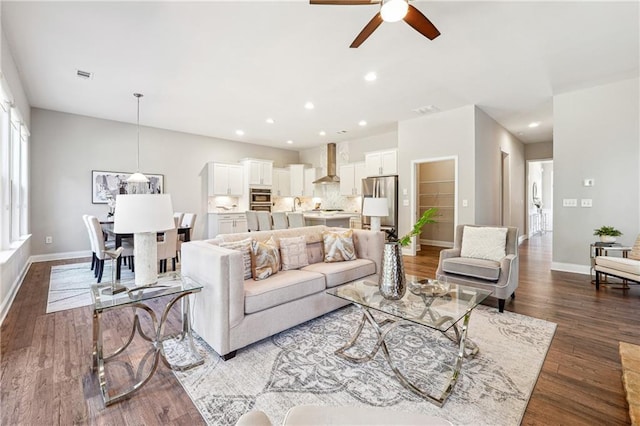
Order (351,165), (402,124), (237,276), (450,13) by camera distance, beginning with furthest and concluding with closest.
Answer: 1. (351,165)
2. (402,124)
3. (450,13)
4. (237,276)

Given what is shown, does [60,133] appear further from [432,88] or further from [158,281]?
[432,88]

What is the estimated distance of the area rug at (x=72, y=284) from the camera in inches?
130

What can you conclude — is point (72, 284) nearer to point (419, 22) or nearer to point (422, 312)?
point (422, 312)

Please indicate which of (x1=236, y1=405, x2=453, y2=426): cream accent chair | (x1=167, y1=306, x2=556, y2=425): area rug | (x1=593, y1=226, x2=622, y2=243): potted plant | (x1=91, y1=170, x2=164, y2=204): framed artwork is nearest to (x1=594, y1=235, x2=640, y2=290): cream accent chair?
(x1=593, y1=226, x2=622, y2=243): potted plant

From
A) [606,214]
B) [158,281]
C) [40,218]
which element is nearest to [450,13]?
[158,281]

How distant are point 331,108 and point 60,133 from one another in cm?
548

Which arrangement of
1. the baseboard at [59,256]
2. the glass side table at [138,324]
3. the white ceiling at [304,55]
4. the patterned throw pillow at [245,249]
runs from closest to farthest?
1. the glass side table at [138,324]
2. the patterned throw pillow at [245,249]
3. the white ceiling at [304,55]
4. the baseboard at [59,256]

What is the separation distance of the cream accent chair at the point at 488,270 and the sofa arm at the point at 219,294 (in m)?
2.44

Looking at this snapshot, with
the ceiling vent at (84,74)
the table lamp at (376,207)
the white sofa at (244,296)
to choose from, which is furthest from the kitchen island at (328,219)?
the ceiling vent at (84,74)

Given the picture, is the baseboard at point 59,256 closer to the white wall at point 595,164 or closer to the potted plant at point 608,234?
the white wall at point 595,164

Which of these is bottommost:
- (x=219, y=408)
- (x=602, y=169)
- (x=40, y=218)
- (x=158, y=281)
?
(x=219, y=408)

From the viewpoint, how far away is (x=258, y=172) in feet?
27.5

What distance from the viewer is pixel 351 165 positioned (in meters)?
8.02

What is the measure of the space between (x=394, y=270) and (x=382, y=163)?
205 inches
